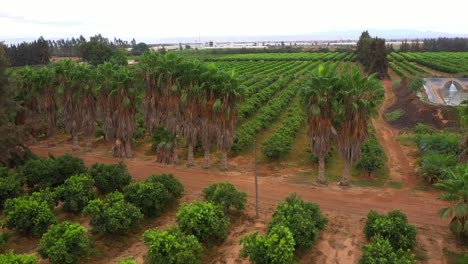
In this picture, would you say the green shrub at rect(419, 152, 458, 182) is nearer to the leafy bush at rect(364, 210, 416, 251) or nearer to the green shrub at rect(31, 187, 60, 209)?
the leafy bush at rect(364, 210, 416, 251)

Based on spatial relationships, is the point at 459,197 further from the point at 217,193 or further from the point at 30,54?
the point at 30,54

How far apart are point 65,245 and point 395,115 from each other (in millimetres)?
34409

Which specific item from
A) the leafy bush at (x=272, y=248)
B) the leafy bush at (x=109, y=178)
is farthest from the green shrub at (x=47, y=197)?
the leafy bush at (x=272, y=248)

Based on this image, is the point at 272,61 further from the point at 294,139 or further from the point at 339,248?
the point at 339,248

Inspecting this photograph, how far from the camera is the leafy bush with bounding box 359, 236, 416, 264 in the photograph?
1341 cm

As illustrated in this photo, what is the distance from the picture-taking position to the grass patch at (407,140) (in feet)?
99.1

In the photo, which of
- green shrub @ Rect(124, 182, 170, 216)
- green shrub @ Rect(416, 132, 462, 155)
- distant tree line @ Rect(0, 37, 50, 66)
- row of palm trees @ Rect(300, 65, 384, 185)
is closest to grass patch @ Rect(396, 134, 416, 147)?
green shrub @ Rect(416, 132, 462, 155)

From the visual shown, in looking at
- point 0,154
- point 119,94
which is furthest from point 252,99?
point 0,154

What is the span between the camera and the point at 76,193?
19.1 meters

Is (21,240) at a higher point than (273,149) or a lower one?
lower

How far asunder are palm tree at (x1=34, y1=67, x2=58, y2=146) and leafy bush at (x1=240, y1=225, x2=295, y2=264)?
68.3 feet

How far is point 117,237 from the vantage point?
17297 millimetres

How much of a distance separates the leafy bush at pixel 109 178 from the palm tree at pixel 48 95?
1034cm

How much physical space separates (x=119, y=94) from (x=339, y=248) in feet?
55.8
